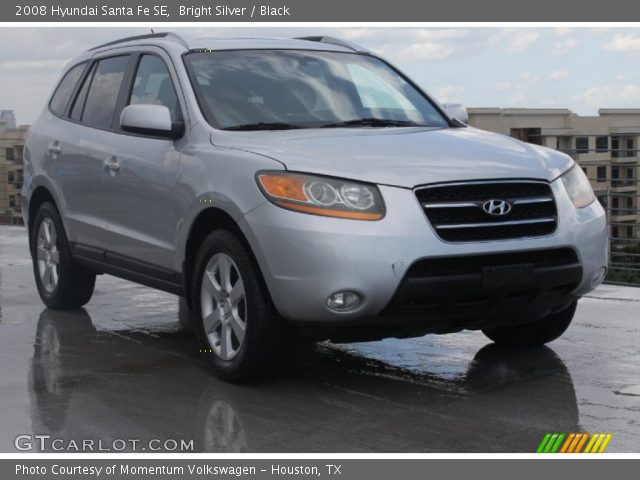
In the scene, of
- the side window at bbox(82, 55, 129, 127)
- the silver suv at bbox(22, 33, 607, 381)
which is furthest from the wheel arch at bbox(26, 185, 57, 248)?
the silver suv at bbox(22, 33, 607, 381)

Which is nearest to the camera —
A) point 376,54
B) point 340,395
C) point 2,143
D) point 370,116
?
point 340,395

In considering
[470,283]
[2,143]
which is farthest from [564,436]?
[2,143]

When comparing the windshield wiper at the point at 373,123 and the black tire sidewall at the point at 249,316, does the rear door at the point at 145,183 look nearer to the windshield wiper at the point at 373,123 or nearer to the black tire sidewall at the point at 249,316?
the black tire sidewall at the point at 249,316

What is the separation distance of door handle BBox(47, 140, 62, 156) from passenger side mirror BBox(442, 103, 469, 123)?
111 inches

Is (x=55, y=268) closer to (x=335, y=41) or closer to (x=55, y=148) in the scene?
(x=55, y=148)

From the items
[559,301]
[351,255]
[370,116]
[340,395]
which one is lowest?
[340,395]

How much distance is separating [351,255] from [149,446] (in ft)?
4.30

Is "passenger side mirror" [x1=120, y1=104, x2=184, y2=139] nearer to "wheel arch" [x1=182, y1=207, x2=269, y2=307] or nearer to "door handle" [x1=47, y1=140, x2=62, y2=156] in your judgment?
"wheel arch" [x1=182, y1=207, x2=269, y2=307]

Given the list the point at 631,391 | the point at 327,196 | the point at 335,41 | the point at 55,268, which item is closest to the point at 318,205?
the point at 327,196

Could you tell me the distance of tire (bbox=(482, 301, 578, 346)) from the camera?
7.08 m

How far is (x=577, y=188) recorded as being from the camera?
646cm

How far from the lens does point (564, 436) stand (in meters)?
5.30
